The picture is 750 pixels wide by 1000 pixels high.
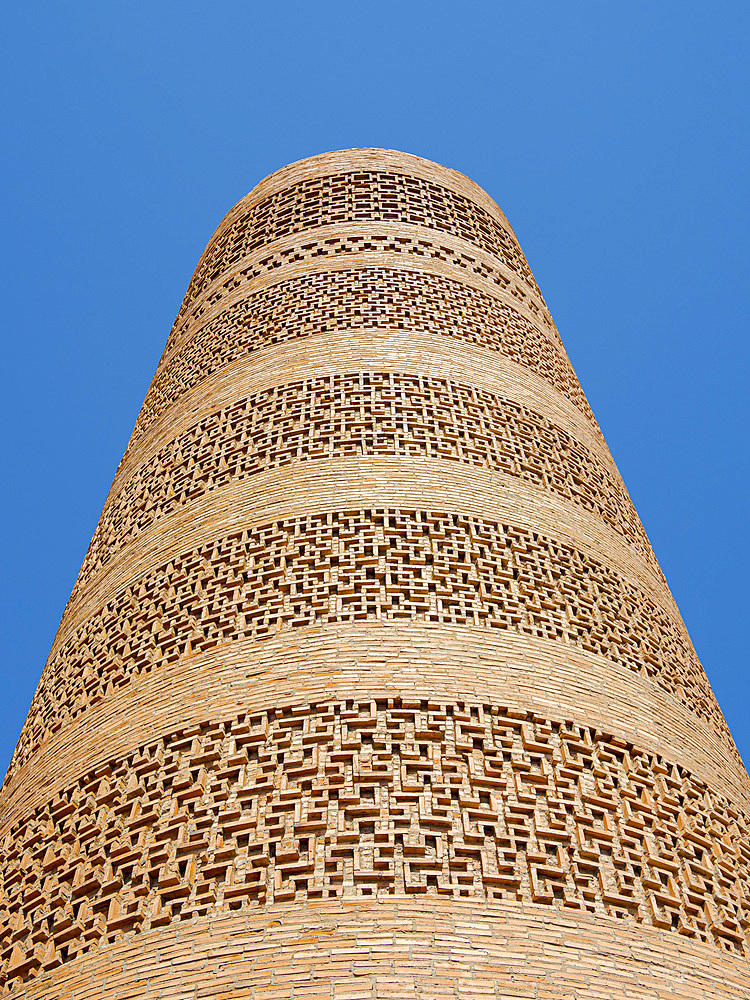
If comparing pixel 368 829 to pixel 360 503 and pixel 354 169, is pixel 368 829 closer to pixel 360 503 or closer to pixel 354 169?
pixel 360 503

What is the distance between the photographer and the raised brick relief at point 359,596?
15.1 feet

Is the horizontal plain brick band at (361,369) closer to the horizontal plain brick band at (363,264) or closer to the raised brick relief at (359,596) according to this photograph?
the horizontal plain brick band at (363,264)

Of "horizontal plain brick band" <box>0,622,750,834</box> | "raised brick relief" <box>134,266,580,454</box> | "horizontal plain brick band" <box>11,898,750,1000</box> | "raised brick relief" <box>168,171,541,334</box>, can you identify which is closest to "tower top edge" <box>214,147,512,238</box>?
"raised brick relief" <box>168,171,541,334</box>

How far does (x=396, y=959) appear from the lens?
3.20m

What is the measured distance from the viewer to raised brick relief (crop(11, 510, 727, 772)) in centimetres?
459

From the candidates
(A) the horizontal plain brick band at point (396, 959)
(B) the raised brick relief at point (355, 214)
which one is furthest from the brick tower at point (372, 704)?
(B) the raised brick relief at point (355, 214)

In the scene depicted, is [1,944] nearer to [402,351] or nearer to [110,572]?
[110,572]

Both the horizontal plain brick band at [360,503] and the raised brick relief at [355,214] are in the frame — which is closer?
the horizontal plain brick band at [360,503]

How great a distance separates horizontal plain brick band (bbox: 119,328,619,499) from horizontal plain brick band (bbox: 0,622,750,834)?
1913mm

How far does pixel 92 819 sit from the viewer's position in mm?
4137

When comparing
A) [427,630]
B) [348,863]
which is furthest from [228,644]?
[348,863]

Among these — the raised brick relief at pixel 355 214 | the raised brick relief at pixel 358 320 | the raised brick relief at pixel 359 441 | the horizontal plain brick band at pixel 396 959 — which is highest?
the raised brick relief at pixel 355 214

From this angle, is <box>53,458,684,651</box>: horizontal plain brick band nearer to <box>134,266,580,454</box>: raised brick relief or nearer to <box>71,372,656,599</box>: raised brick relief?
<box>71,372,656,599</box>: raised brick relief

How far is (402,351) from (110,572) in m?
2.00
